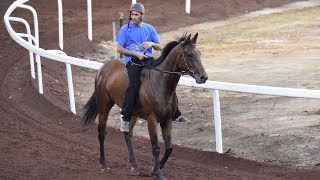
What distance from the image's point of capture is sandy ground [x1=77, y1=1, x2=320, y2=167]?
35.5 feet

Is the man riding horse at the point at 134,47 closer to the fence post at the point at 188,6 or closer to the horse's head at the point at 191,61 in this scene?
the horse's head at the point at 191,61

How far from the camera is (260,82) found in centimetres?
1532

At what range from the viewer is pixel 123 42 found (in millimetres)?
9719

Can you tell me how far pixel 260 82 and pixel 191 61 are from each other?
6.46 meters

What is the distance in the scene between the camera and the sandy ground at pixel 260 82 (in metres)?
10.8

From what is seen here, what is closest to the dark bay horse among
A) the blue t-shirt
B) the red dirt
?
the blue t-shirt

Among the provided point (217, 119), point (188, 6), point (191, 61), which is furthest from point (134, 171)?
point (188, 6)

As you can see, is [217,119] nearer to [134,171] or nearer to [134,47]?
[134,171]

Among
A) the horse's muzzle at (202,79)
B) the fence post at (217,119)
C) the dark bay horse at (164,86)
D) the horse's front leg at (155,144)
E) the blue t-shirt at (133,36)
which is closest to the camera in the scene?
the horse's muzzle at (202,79)

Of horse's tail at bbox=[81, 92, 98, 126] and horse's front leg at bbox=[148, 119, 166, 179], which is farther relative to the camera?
horse's tail at bbox=[81, 92, 98, 126]

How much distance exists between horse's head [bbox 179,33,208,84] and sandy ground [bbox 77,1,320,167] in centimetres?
187

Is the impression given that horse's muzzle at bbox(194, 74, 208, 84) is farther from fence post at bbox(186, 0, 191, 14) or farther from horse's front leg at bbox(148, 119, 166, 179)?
fence post at bbox(186, 0, 191, 14)

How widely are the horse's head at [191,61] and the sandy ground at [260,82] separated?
187 centimetres

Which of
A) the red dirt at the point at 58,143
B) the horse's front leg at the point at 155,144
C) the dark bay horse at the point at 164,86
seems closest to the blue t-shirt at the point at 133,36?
the dark bay horse at the point at 164,86
